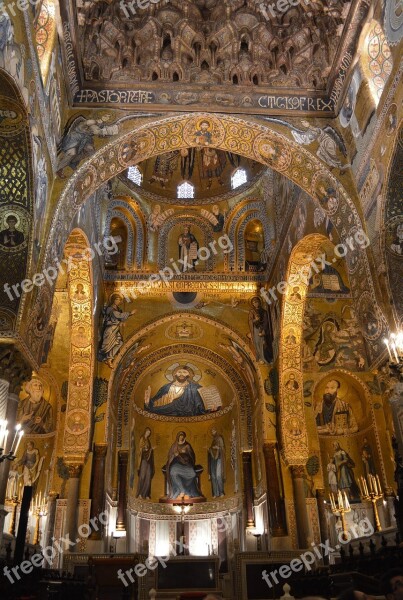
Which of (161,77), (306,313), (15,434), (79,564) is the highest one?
(161,77)

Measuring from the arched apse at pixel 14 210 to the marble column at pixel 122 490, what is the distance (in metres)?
10.9

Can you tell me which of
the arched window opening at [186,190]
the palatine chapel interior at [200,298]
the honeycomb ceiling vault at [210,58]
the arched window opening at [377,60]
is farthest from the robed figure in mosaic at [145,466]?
the arched window opening at [377,60]

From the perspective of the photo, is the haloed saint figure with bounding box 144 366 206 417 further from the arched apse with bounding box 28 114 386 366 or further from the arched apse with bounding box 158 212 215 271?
the arched apse with bounding box 28 114 386 366

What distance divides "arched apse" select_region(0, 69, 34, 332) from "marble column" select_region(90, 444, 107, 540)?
913cm

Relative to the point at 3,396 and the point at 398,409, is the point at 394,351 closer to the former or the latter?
the point at 398,409

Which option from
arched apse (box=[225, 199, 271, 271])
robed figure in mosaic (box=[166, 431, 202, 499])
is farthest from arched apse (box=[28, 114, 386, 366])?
robed figure in mosaic (box=[166, 431, 202, 499])

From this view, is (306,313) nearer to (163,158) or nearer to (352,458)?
(352,458)

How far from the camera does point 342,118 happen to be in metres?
11.3

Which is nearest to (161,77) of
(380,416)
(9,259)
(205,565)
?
(9,259)

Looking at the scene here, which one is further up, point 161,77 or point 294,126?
point 161,77

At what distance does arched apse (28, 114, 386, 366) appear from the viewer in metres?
10.5

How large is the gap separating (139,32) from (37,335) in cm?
694

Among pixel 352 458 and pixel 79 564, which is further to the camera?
pixel 352 458

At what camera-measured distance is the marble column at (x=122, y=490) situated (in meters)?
16.8
